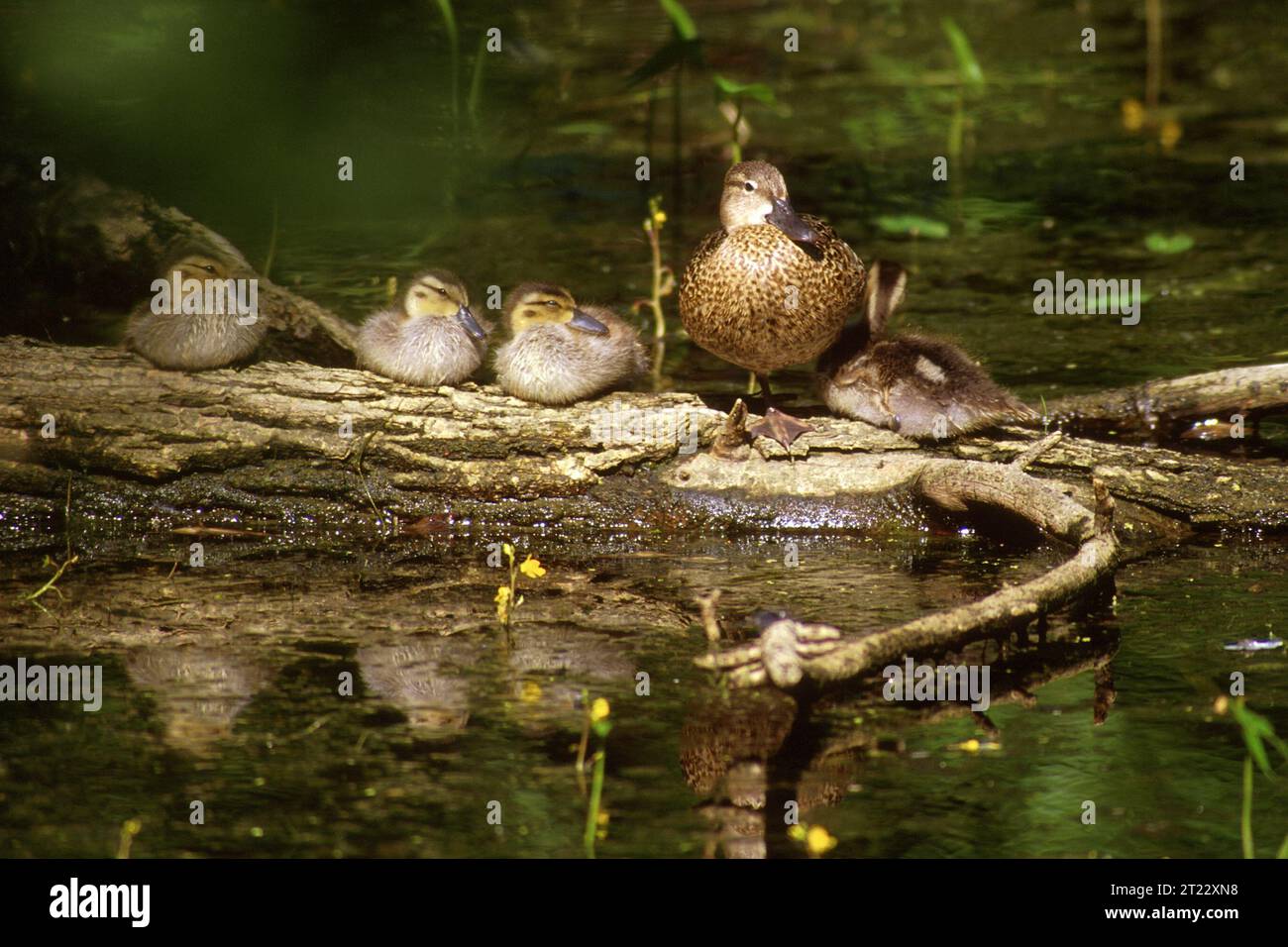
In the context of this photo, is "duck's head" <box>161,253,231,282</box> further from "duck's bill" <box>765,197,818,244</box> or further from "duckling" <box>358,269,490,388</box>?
"duck's bill" <box>765,197,818,244</box>

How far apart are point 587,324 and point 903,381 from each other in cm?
114

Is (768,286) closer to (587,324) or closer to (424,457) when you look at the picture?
(587,324)

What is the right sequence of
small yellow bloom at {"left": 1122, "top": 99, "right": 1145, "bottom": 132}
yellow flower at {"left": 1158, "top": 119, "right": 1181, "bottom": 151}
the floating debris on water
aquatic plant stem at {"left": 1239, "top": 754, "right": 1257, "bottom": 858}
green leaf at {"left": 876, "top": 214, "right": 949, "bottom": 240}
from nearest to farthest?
aquatic plant stem at {"left": 1239, "top": 754, "right": 1257, "bottom": 858}, the floating debris on water, green leaf at {"left": 876, "top": 214, "right": 949, "bottom": 240}, yellow flower at {"left": 1158, "top": 119, "right": 1181, "bottom": 151}, small yellow bloom at {"left": 1122, "top": 99, "right": 1145, "bottom": 132}

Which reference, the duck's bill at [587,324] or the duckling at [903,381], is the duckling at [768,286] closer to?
the duckling at [903,381]

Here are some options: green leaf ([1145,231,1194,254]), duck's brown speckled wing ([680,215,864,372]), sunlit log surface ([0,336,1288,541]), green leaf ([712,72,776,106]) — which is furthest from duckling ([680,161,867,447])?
green leaf ([1145,231,1194,254])

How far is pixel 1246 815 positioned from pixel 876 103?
28.2ft

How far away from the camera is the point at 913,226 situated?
8719 mm

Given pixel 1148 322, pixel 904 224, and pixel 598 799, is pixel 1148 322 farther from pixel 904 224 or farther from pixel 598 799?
pixel 598 799

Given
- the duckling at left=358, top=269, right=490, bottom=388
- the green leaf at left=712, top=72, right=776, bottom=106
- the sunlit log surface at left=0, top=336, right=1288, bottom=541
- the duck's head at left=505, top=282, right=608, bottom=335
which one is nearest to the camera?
the sunlit log surface at left=0, top=336, right=1288, bottom=541

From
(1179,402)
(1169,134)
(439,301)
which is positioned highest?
(1169,134)

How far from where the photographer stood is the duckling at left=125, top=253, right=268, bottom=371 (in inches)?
219

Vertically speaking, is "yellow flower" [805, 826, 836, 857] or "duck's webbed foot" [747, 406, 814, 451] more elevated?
"duck's webbed foot" [747, 406, 814, 451]

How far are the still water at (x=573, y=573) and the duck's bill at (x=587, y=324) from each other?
30.0 inches

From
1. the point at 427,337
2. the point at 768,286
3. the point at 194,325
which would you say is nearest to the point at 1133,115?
the point at 768,286
